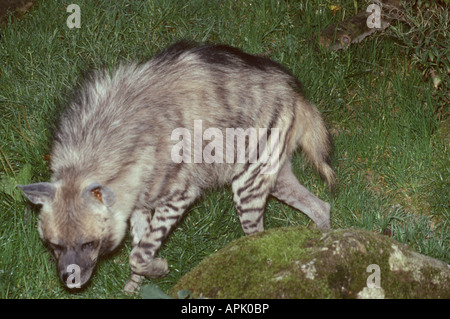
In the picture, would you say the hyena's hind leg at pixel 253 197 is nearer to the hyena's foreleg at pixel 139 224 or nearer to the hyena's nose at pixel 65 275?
the hyena's foreleg at pixel 139 224

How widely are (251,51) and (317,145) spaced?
1.45m

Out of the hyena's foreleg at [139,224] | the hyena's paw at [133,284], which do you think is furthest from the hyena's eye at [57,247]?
the hyena's foreleg at [139,224]

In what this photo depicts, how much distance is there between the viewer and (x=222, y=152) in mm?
4465

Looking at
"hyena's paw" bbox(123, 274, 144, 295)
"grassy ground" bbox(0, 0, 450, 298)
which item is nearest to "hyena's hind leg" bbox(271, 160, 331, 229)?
"grassy ground" bbox(0, 0, 450, 298)

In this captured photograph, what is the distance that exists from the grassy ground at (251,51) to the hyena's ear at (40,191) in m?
0.53

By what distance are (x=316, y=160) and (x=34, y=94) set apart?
257cm

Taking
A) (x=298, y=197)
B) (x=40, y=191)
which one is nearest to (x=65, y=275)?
(x=40, y=191)

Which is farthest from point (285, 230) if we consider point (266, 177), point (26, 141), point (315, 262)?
point (26, 141)

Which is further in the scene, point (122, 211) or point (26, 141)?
point (26, 141)

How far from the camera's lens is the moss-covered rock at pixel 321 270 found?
9.82ft

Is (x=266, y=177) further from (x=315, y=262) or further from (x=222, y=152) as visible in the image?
(x=315, y=262)

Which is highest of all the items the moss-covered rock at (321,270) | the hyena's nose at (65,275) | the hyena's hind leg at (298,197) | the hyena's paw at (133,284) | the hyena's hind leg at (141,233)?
the moss-covered rock at (321,270)

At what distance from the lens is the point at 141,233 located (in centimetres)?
441

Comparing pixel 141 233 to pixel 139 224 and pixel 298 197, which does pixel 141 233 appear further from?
pixel 298 197
